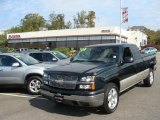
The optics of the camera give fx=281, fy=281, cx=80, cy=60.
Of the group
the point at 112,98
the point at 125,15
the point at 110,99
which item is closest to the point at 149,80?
the point at 112,98

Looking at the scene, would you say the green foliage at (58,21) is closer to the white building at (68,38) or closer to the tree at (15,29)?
the tree at (15,29)

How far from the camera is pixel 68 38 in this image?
64.8 metres

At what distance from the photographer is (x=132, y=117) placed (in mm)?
6906

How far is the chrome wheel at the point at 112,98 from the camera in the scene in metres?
7.19

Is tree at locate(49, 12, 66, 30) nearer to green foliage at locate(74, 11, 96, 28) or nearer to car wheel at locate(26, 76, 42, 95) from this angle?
green foliage at locate(74, 11, 96, 28)

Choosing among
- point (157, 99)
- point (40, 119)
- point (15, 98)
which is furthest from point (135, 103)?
point (15, 98)

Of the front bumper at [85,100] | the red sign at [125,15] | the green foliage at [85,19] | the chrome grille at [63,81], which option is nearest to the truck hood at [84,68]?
the chrome grille at [63,81]

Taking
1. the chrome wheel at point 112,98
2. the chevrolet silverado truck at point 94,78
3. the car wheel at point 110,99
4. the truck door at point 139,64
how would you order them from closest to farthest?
the chevrolet silverado truck at point 94,78
the car wheel at point 110,99
the chrome wheel at point 112,98
the truck door at point 139,64

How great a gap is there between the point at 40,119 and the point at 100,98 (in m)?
1.55

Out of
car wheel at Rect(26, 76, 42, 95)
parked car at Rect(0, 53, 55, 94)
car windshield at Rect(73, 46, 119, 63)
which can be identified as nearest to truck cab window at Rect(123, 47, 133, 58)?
car windshield at Rect(73, 46, 119, 63)

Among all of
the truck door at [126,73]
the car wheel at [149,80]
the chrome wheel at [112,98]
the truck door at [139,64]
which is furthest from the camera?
the car wheel at [149,80]

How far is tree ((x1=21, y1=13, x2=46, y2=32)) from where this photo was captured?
4088 inches

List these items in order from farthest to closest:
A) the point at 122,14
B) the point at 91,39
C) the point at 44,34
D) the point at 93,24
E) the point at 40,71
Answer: the point at 93,24 < the point at 44,34 < the point at 91,39 < the point at 122,14 < the point at 40,71

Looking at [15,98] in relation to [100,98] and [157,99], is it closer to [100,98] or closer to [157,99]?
[100,98]
